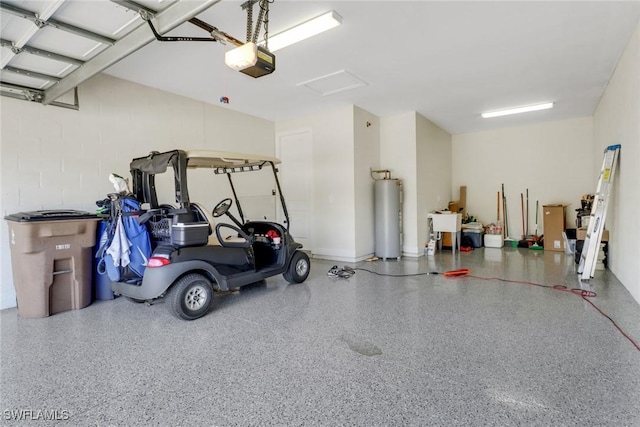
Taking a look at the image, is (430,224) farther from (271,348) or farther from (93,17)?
(93,17)

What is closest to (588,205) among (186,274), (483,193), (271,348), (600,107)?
(600,107)

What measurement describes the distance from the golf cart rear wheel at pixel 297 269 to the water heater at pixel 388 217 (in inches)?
85.3

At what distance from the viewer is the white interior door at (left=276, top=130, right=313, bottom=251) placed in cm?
655

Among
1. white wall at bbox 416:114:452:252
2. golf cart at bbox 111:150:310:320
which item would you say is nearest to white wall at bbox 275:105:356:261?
white wall at bbox 416:114:452:252

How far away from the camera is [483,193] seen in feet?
27.6

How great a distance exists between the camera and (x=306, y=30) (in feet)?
10.6

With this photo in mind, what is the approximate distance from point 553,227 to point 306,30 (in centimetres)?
690

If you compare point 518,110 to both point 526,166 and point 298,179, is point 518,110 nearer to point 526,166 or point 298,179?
point 526,166

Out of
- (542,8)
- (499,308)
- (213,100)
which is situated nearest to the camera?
(542,8)

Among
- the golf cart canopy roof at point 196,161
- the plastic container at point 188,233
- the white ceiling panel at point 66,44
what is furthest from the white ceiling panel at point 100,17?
the plastic container at point 188,233

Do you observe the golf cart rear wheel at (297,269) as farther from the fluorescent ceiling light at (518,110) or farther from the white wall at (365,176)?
the fluorescent ceiling light at (518,110)

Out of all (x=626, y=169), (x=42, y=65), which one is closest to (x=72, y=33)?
(x=42, y=65)

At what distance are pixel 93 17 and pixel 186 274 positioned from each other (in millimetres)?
2257

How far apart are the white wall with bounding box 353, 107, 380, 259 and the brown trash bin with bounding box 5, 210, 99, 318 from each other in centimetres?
404
